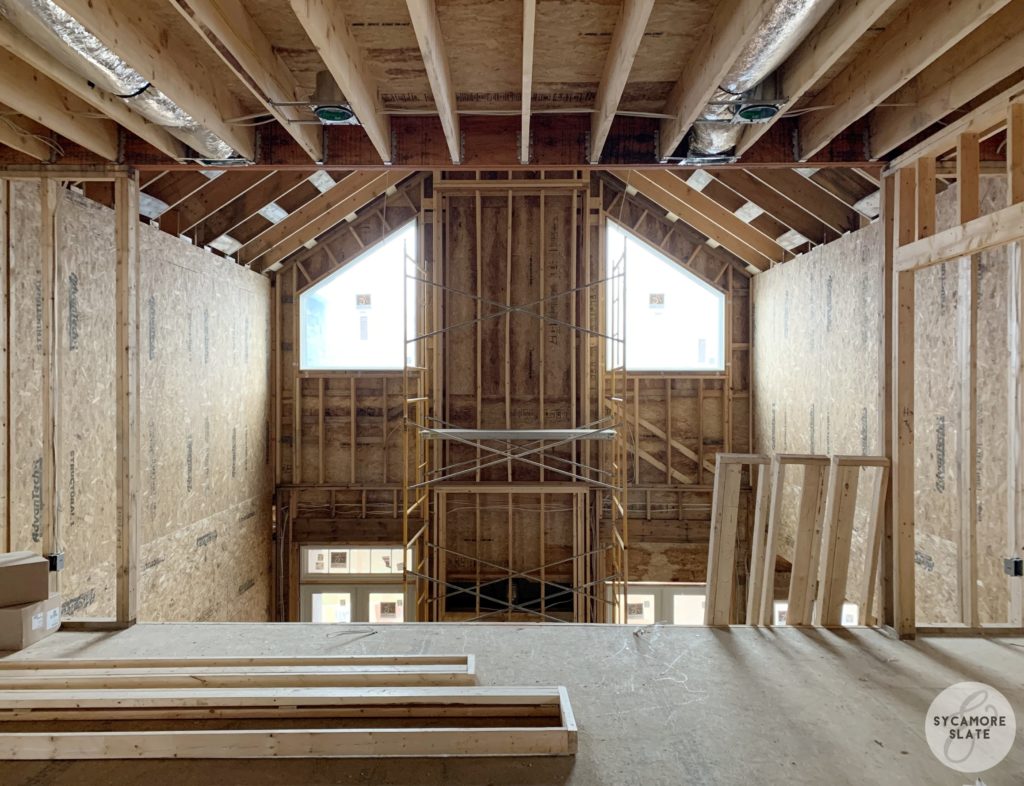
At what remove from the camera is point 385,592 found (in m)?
8.81

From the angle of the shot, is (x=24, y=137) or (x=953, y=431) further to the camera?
(x=953, y=431)

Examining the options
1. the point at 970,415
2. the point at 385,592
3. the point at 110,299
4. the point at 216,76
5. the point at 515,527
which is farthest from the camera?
the point at 385,592

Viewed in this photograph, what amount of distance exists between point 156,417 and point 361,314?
3457 millimetres

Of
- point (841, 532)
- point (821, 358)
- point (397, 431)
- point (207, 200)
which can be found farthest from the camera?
point (397, 431)

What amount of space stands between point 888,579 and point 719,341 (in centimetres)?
559

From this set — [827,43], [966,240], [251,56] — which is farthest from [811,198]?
[251,56]

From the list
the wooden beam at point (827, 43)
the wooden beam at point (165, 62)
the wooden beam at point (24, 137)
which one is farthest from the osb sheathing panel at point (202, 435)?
the wooden beam at point (827, 43)

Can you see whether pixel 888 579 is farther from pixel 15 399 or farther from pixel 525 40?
pixel 15 399

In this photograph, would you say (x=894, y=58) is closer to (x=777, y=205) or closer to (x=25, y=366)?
(x=777, y=205)

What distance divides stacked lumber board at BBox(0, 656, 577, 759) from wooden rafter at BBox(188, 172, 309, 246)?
16.3 ft

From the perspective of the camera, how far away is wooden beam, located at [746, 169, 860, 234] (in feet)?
19.9

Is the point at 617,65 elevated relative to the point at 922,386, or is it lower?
elevated

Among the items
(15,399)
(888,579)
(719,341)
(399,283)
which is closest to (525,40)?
(888,579)

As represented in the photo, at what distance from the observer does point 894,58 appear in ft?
9.68
